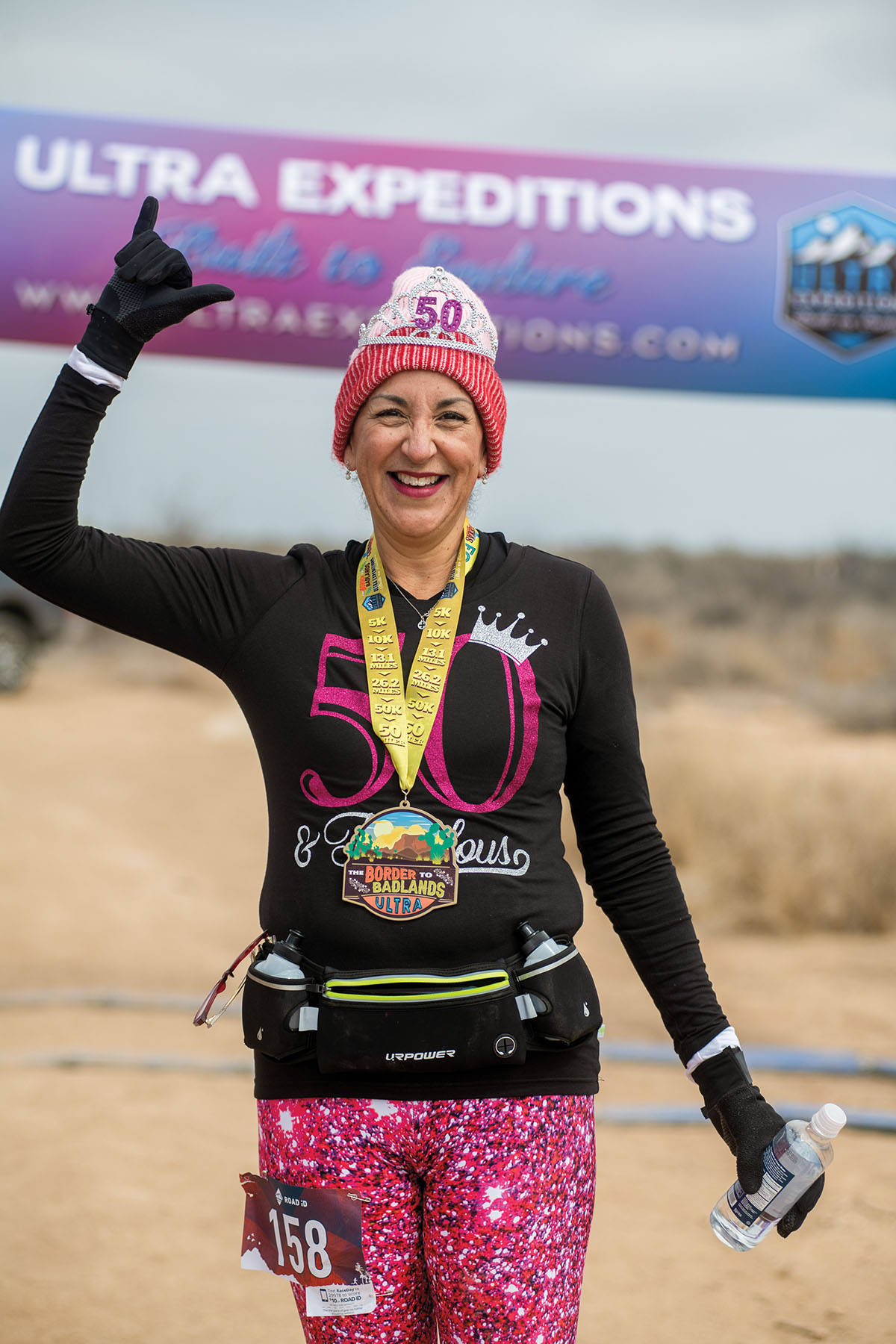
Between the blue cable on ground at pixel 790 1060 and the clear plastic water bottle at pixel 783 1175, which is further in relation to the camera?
the blue cable on ground at pixel 790 1060

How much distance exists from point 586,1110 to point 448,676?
2.01 ft

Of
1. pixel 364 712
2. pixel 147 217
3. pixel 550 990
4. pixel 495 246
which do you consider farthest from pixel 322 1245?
pixel 495 246

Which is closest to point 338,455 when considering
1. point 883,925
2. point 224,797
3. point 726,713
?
point 883,925

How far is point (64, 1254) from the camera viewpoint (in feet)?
13.0

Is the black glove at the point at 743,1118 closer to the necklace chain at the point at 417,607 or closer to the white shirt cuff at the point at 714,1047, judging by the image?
the white shirt cuff at the point at 714,1047

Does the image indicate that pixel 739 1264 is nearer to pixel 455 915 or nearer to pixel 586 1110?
pixel 586 1110

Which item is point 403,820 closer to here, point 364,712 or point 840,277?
point 364,712

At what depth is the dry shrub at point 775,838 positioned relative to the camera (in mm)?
7910

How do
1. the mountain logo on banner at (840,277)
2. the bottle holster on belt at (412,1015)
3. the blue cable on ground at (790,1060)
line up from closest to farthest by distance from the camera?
1. the bottle holster on belt at (412,1015)
2. the mountain logo on banner at (840,277)
3. the blue cable on ground at (790,1060)

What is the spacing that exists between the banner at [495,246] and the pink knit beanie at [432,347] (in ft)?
9.90

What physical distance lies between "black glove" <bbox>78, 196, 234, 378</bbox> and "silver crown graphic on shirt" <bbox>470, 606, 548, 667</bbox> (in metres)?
0.54

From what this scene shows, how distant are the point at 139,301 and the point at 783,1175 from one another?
1450 mm

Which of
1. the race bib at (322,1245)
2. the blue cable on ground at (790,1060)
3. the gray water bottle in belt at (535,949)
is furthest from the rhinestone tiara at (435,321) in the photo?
the blue cable on ground at (790,1060)

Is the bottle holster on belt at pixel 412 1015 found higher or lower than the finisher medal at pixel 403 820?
lower
